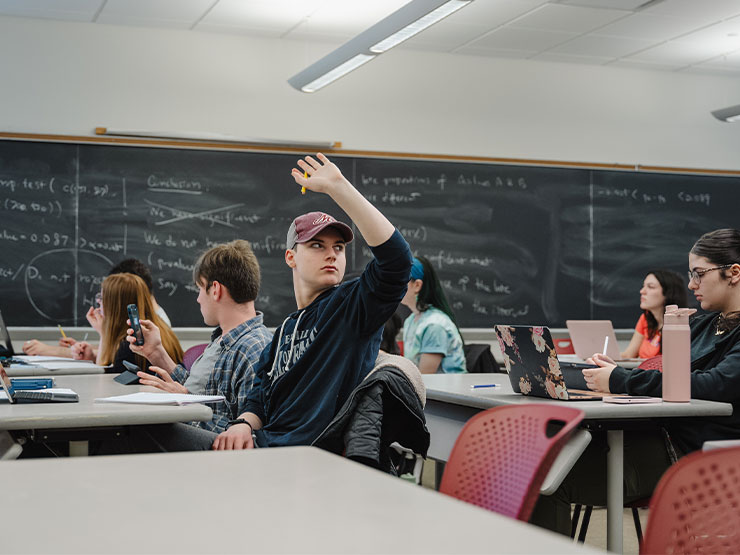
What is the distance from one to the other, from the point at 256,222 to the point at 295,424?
11.7 ft

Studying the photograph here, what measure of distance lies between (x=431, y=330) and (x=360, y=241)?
188 centimetres

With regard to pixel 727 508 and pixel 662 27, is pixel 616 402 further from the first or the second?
pixel 662 27

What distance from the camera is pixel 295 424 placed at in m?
2.38

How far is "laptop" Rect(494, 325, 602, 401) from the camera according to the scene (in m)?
2.52

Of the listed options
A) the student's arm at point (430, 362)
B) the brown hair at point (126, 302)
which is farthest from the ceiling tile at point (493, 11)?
the brown hair at point (126, 302)

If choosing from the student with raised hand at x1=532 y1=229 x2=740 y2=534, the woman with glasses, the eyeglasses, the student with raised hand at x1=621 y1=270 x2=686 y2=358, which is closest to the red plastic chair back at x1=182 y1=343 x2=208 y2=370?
the woman with glasses

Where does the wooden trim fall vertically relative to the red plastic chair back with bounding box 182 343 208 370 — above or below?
above

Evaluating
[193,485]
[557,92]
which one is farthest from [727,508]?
[557,92]

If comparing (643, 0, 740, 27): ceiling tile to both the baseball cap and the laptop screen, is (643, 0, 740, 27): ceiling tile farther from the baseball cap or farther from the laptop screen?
the laptop screen

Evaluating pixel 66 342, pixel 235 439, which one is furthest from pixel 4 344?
pixel 235 439

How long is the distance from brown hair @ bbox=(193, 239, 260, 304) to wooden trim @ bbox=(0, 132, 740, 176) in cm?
282

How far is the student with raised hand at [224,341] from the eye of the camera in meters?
2.74

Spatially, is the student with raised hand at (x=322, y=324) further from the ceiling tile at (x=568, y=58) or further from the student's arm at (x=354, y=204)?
the ceiling tile at (x=568, y=58)

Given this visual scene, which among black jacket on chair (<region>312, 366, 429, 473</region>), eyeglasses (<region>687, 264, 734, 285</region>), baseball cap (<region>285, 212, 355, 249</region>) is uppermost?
baseball cap (<region>285, 212, 355, 249</region>)
